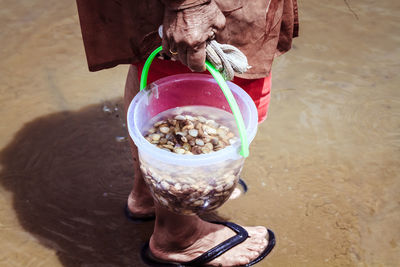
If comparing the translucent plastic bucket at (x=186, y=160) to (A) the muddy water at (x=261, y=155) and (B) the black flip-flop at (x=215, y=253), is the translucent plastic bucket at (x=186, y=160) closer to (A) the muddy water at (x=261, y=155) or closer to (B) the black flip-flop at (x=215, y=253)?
(B) the black flip-flop at (x=215, y=253)

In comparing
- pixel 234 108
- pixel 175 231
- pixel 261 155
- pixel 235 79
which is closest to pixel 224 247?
pixel 175 231

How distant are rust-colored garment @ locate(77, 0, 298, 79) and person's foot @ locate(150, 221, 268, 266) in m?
0.69

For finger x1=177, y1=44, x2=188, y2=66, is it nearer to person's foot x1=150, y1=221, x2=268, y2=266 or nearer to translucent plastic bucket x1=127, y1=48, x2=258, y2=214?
translucent plastic bucket x1=127, y1=48, x2=258, y2=214

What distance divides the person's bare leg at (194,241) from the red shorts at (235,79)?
0.50m

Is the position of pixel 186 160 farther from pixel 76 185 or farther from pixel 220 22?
pixel 76 185

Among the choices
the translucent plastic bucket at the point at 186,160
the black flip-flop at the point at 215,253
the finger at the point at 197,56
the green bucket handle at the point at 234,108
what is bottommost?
the black flip-flop at the point at 215,253

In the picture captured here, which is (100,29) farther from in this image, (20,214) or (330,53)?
(330,53)

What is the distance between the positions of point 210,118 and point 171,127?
0.52ft

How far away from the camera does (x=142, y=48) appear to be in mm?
1260

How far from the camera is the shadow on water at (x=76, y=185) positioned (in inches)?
66.8

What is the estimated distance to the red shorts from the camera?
1.32m

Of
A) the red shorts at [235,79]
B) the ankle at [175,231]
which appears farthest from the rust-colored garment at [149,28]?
the ankle at [175,231]

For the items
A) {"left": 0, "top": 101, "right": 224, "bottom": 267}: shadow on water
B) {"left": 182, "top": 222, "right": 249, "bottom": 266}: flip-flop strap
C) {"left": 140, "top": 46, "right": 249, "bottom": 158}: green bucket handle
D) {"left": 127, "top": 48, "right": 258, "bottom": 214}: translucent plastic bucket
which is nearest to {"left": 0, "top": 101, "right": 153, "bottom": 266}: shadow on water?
{"left": 0, "top": 101, "right": 224, "bottom": 267}: shadow on water

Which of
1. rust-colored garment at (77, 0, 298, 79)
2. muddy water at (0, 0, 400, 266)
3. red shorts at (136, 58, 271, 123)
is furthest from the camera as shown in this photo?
muddy water at (0, 0, 400, 266)
